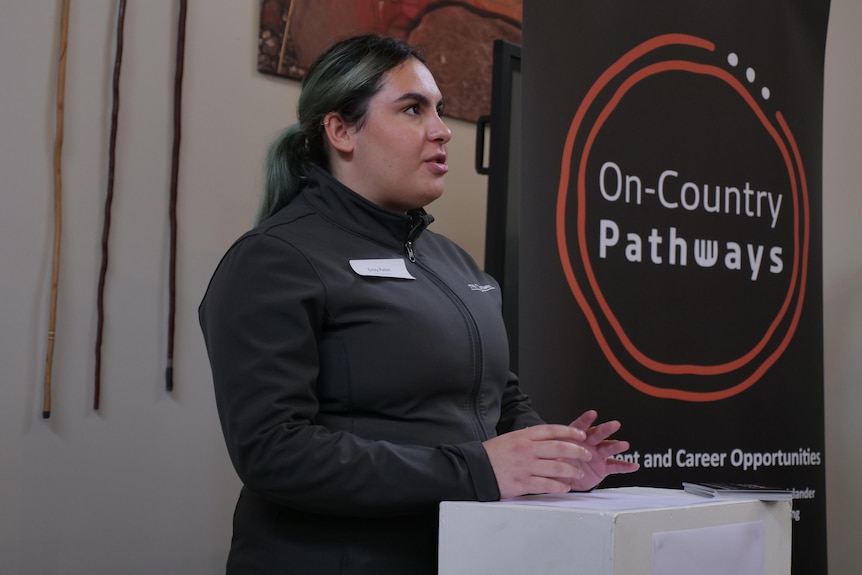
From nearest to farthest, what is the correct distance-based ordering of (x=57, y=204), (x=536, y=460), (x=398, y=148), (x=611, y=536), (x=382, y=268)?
(x=611, y=536)
(x=536, y=460)
(x=382, y=268)
(x=398, y=148)
(x=57, y=204)

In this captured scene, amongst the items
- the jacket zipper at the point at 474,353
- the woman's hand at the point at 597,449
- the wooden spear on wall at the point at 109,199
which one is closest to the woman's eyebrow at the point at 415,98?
the jacket zipper at the point at 474,353

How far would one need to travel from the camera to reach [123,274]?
2471 millimetres

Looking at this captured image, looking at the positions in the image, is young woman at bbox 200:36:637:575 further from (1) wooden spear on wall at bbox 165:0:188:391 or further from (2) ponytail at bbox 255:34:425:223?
(1) wooden spear on wall at bbox 165:0:188:391

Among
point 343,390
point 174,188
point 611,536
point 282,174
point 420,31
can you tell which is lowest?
point 611,536

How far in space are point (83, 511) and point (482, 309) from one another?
50.9 inches

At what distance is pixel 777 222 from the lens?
8.65 ft

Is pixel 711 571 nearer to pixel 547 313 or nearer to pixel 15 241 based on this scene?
pixel 547 313

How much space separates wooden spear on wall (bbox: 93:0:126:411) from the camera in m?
2.41

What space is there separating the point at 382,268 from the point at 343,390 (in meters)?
0.19

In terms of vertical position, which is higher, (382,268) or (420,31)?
(420,31)

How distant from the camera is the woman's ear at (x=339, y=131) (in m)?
1.63

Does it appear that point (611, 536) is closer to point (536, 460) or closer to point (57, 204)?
point (536, 460)

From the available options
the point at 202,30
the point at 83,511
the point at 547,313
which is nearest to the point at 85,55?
the point at 202,30

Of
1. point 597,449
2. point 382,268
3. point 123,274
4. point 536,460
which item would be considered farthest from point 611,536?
point 123,274
